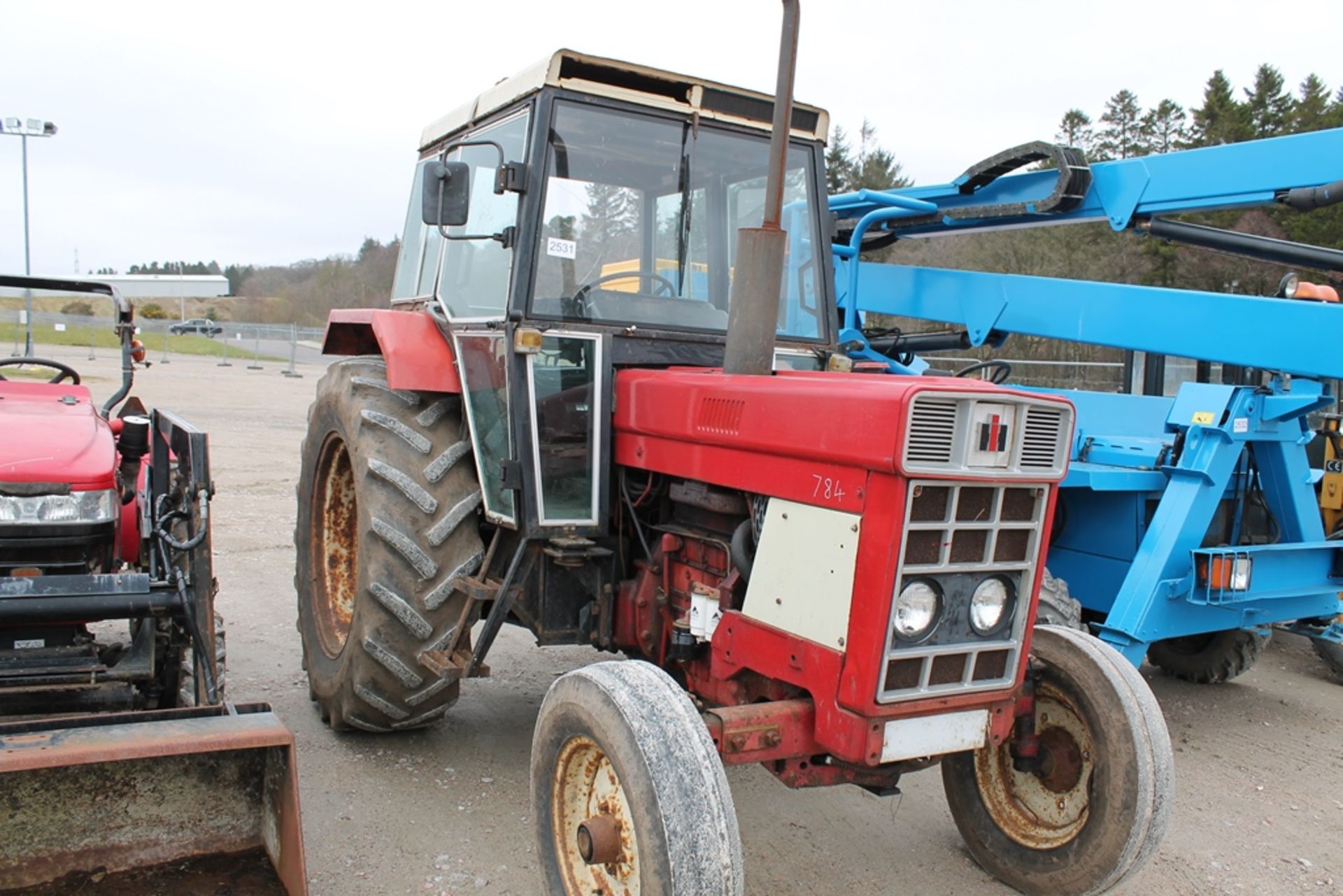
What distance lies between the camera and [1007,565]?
2.96 meters

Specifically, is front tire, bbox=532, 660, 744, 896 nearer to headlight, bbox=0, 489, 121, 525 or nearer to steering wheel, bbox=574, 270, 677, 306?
steering wheel, bbox=574, 270, 677, 306

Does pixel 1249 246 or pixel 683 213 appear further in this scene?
pixel 1249 246

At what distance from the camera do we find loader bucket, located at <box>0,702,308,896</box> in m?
2.95

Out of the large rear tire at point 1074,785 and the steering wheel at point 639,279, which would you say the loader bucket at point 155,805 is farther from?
the large rear tire at point 1074,785

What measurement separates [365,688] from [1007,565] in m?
2.44

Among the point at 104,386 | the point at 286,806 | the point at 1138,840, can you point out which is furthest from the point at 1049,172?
the point at 104,386

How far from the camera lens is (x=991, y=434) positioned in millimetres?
2789

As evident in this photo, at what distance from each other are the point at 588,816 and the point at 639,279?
1.96 m

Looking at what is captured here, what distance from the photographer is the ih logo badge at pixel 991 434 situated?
2.76m

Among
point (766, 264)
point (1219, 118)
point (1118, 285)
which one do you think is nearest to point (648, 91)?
point (766, 264)

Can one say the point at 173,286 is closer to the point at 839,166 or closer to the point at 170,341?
the point at 170,341

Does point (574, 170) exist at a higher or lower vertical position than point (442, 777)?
higher

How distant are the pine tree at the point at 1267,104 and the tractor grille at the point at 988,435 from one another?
2715cm

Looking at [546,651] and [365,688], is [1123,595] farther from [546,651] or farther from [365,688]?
[365,688]
